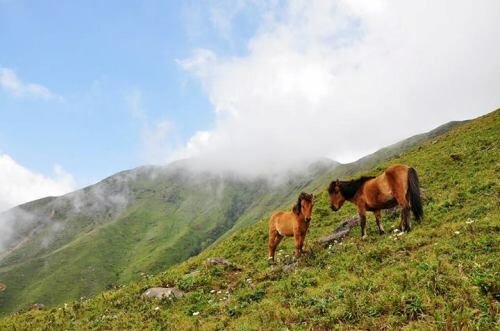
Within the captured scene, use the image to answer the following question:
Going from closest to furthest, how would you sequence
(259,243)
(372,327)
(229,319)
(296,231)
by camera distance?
(372,327) < (229,319) < (296,231) < (259,243)

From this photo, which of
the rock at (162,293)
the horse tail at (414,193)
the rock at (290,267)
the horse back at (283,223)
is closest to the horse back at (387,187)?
the horse tail at (414,193)

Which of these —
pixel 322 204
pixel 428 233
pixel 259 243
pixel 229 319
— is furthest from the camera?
pixel 322 204

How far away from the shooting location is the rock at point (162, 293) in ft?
66.3

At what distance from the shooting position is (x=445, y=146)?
48250 millimetres

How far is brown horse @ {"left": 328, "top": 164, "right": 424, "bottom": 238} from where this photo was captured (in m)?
20.0

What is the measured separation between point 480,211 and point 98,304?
17.9 m

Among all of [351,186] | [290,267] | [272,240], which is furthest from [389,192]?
[272,240]

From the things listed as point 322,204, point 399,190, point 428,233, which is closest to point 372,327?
point 428,233

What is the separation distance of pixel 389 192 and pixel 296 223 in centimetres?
446

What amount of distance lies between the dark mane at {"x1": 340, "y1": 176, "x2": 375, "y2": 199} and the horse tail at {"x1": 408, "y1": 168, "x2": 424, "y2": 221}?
2.76m

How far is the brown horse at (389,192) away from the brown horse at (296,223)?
2704 mm

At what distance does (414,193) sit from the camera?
20125 millimetres

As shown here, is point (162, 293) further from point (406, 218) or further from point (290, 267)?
point (406, 218)

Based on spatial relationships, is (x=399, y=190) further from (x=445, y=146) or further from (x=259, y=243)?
(x=445, y=146)
